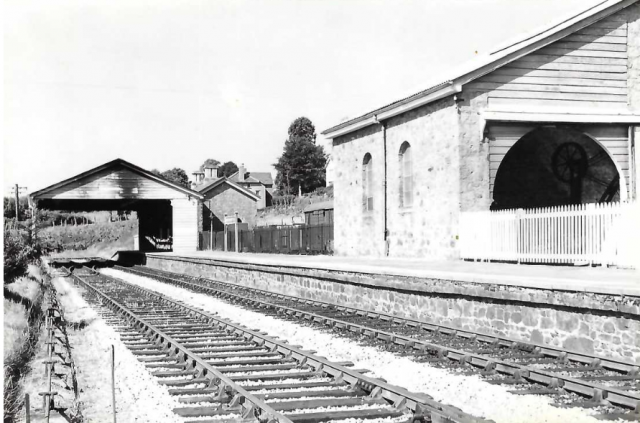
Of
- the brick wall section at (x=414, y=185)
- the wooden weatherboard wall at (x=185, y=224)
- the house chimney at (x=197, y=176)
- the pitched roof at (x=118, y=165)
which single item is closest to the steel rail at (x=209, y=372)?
the brick wall section at (x=414, y=185)

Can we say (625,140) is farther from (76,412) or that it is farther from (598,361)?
(76,412)

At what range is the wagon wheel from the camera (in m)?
20.1

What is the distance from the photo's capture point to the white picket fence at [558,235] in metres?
12.5

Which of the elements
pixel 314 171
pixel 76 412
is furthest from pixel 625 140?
pixel 314 171

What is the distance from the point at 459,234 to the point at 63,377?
11.2 meters

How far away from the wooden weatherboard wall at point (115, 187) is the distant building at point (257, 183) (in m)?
47.3

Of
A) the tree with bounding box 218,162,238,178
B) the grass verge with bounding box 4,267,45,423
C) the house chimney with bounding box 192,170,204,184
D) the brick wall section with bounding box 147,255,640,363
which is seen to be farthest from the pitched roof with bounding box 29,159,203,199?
the tree with bounding box 218,162,238,178

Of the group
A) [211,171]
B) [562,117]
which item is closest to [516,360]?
[562,117]

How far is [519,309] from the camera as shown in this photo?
10.3 meters

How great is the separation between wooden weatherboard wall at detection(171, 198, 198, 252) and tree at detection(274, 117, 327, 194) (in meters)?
65.6

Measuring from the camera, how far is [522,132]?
18.0m

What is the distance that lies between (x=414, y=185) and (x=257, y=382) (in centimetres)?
1305

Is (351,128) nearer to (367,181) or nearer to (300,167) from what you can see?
(367,181)

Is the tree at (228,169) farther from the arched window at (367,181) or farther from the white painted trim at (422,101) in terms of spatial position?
the white painted trim at (422,101)
